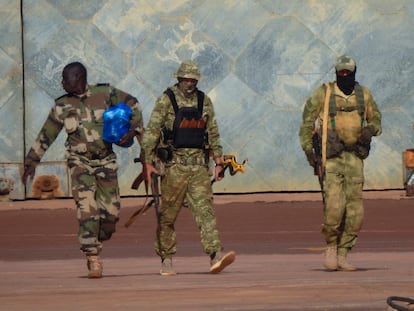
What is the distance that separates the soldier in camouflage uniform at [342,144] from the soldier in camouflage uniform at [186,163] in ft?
3.13

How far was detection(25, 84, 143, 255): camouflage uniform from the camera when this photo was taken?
54.4 feet

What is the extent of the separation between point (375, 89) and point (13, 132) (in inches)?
201

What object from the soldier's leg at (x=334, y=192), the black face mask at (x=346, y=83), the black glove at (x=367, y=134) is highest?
the black face mask at (x=346, y=83)

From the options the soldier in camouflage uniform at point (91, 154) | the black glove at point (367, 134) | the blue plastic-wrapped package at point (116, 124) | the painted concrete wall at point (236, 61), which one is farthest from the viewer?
the painted concrete wall at point (236, 61)

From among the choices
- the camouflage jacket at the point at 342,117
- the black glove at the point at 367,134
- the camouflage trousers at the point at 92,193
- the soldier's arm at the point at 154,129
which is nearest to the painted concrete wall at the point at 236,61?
the camouflage jacket at the point at 342,117

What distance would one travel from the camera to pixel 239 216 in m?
23.8

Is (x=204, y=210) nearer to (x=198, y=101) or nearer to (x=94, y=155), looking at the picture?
(x=198, y=101)

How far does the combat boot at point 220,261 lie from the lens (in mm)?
16594

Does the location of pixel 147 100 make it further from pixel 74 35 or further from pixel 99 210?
pixel 99 210

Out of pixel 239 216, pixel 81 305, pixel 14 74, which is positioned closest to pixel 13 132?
pixel 14 74

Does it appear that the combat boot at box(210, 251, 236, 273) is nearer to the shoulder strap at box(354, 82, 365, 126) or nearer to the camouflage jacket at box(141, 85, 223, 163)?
the camouflage jacket at box(141, 85, 223, 163)

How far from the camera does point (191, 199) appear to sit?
16969mm

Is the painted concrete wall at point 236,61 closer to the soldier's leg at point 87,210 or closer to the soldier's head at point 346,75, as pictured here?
the soldier's head at point 346,75

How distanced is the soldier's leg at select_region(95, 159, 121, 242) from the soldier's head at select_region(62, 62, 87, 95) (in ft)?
2.30
